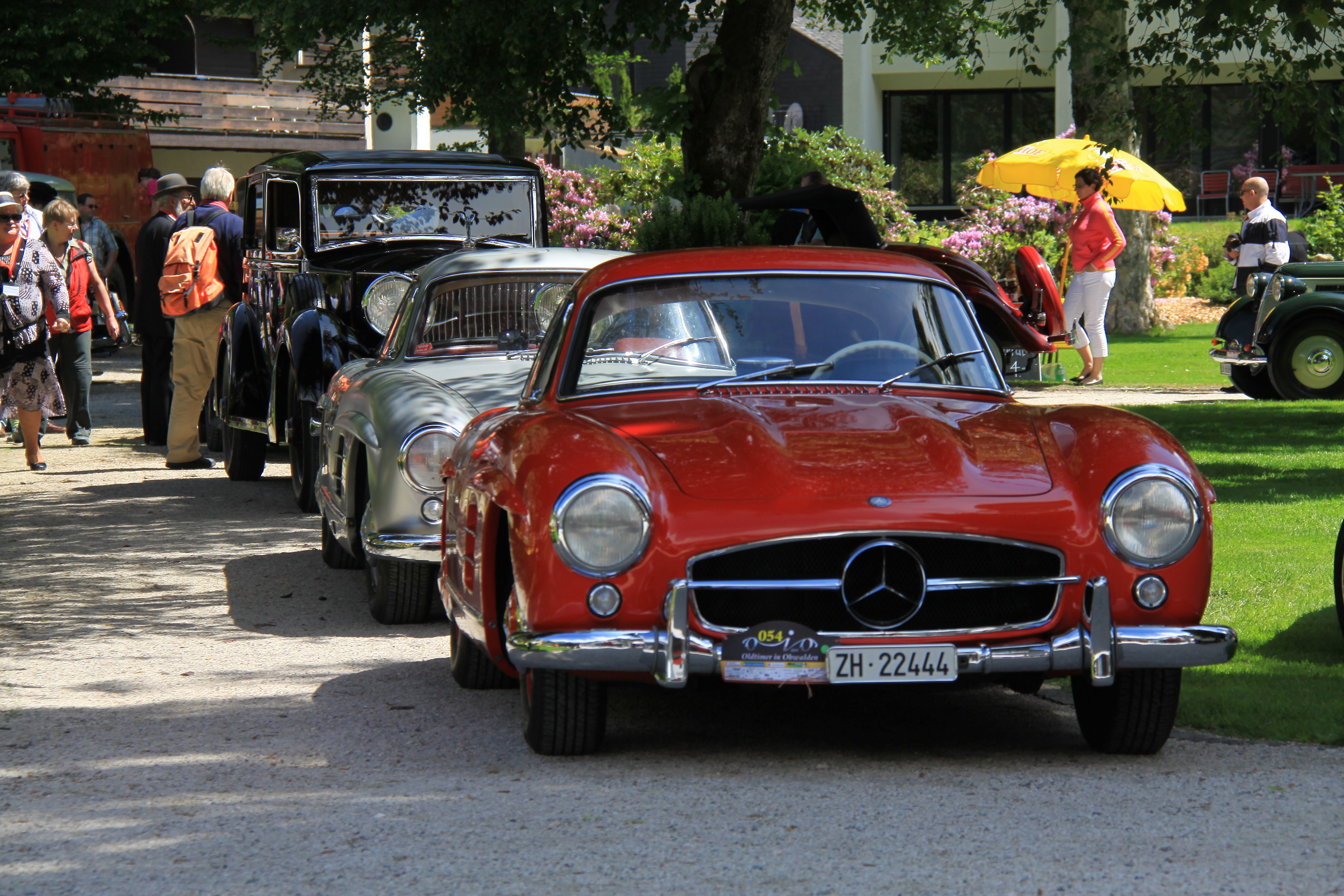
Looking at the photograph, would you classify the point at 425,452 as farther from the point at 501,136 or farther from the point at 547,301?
the point at 501,136

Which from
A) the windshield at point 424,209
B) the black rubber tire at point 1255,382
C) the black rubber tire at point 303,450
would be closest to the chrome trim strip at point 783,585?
the black rubber tire at point 303,450

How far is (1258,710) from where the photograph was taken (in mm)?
5379

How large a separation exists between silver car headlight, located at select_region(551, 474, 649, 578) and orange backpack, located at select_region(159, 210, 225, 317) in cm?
820

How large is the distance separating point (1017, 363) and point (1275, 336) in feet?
Result: 27.3

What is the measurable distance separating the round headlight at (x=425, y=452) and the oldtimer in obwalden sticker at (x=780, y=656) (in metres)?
2.51

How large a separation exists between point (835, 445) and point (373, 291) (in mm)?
5864

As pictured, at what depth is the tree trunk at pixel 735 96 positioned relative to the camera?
43.1 feet

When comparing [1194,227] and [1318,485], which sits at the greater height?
[1194,227]

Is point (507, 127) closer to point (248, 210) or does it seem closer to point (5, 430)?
point (248, 210)

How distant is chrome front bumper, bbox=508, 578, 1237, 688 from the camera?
4484 millimetres

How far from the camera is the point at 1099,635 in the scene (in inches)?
181

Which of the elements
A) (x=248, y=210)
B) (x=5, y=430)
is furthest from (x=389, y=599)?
(x=5, y=430)

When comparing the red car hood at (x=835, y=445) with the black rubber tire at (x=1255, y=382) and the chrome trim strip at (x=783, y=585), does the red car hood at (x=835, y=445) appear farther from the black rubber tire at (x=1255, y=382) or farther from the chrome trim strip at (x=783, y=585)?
the black rubber tire at (x=1255, y=382)

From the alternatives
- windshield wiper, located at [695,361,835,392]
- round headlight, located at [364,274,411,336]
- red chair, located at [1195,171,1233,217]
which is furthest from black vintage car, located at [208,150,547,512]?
red chair, located at [1195,171,1233,217]
